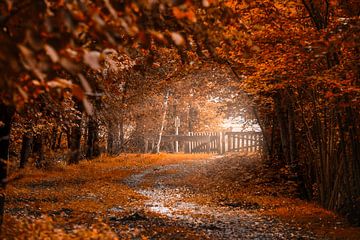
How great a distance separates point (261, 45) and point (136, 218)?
17.8 ft

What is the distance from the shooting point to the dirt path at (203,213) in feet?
35.3

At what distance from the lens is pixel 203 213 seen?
13.2m

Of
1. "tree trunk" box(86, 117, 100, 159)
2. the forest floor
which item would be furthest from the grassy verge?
"tree trunk" box(86, 117, 100, 159)

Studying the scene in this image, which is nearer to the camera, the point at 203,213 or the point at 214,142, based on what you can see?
the point at 203,213

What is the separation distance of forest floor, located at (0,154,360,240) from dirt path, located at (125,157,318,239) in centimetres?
2

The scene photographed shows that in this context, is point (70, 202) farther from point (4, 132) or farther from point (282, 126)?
point (282, 126)

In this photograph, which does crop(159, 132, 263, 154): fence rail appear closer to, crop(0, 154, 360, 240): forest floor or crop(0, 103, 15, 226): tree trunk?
crop(0, 154, 360, 240): forest floor

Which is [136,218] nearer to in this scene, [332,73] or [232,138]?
[332,73]

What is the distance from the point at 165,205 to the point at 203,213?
5.83 feet

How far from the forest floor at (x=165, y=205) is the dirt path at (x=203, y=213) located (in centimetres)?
2

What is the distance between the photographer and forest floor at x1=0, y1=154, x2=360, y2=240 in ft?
31.2

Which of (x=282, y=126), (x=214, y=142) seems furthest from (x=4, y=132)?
(x=214, y=142)

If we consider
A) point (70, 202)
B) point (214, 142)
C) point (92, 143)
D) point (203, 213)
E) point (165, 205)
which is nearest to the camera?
point (203, 213)

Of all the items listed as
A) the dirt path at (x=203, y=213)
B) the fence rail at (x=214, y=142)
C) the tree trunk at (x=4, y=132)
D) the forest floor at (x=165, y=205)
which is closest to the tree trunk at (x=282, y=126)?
the forest floor at (x=165, y=205)
